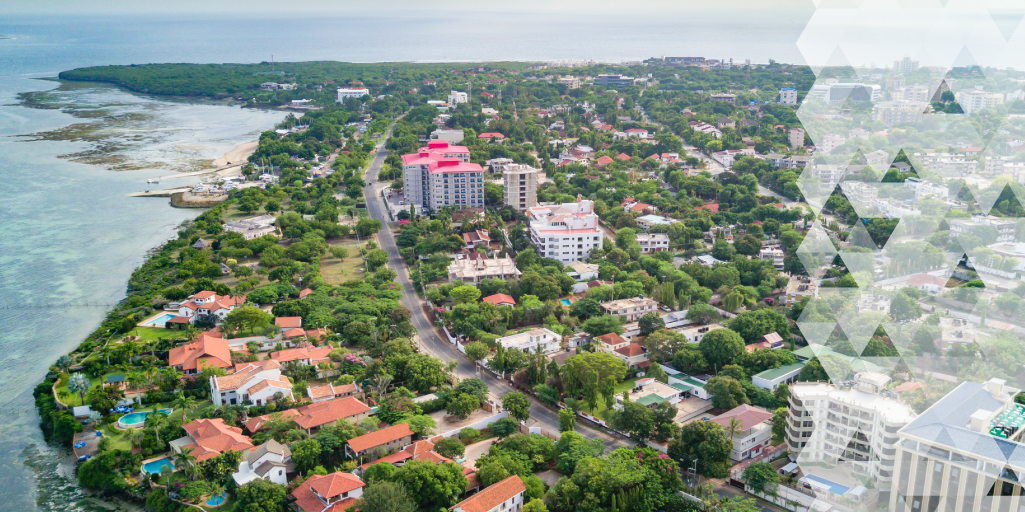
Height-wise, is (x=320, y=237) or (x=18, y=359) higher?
(x=320, y=237)

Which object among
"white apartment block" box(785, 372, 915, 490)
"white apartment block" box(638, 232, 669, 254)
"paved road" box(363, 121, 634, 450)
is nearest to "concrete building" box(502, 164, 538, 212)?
"paved road" box(363, 121, 634, 450)

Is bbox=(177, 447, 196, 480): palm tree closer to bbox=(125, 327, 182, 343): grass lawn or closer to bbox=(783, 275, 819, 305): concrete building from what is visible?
bbox=(125, 327, 182, 343): grass lawn

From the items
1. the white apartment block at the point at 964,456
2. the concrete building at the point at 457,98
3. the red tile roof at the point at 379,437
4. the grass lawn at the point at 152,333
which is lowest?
the red tile roof at the point at 379,437

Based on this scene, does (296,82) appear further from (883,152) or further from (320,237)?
(883,152)

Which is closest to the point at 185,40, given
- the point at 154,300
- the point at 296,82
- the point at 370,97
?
the point at 296,82

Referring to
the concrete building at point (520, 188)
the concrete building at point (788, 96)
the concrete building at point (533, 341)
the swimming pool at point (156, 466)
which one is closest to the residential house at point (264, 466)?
the swimming pool at point (156, 466)

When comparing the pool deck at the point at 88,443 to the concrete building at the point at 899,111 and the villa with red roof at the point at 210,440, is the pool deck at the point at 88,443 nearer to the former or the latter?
the villa with red roof at the point at 210,440
